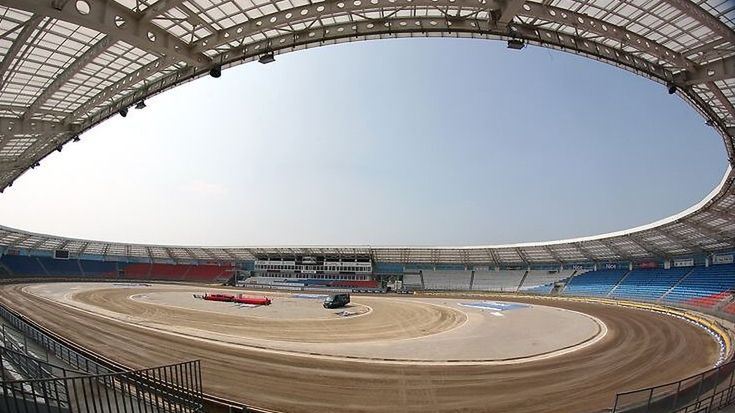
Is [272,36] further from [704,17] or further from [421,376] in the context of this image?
[704,17]

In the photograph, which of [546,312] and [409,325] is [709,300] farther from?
[409,325]

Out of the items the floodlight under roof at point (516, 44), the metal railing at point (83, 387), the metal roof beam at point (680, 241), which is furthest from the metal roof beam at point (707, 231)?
the metal railing at point (83, 387)

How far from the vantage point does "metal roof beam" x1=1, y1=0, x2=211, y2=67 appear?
34.7 ft

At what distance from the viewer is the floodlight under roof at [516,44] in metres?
14.7

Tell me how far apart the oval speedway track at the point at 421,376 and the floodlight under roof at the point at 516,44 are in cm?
1325

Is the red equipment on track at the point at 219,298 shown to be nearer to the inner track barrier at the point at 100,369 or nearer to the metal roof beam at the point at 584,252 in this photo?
the inner track barrier at the point at 100,369

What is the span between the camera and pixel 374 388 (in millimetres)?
14406

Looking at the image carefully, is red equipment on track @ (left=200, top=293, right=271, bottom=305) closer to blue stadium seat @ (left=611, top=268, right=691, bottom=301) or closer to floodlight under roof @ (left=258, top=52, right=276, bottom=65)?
floodlight under roof @ (left=258, top=52, right=276, bottom=65)

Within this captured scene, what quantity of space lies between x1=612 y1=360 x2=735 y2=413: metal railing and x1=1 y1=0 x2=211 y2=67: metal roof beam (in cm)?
A: 1787

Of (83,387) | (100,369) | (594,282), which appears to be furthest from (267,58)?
(594,282)

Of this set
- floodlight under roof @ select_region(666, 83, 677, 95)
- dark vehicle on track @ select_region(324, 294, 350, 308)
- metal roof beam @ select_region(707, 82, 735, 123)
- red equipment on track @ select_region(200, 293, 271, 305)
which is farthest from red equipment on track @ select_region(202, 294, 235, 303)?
metal roof beam @ select_region(707, 82, 735, 123)

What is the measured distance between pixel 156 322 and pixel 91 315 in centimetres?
796

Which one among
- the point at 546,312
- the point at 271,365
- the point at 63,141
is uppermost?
the point at 63,141

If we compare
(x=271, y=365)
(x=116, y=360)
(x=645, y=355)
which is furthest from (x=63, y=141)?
(x=645, y=355)
